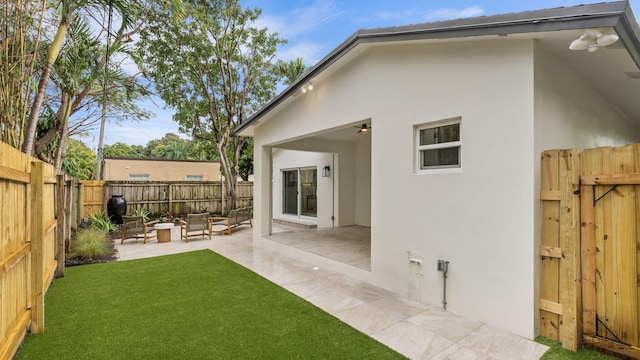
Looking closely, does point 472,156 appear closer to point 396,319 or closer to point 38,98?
point 396,319

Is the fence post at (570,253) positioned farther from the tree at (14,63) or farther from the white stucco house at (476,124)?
the tree at (14,63)

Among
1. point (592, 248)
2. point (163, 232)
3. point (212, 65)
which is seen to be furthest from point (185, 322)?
point (212, 65)

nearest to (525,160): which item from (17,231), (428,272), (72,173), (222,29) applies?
(428,272)

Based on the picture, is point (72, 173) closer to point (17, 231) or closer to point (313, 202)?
point (313, 202)

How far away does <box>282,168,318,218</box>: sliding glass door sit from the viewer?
36.3ft

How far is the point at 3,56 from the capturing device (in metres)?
3.85

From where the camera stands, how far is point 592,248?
10.1 ft

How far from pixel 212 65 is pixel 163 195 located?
663 centimetres

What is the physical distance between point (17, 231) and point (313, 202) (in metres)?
8.55

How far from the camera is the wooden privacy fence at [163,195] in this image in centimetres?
1198

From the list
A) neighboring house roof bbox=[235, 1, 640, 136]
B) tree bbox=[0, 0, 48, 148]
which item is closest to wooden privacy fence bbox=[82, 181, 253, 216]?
tree bbox=[0, 0, 48, 148]

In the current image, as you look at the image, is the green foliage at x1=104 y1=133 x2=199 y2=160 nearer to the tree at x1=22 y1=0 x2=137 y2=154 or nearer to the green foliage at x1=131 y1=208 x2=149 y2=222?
the green foliage at x1=131 y1=208 x2=149 y2=222

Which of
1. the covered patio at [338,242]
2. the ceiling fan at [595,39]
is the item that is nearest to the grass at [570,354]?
the covered patio at [338,242]

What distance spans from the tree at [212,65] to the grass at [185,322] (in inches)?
319
